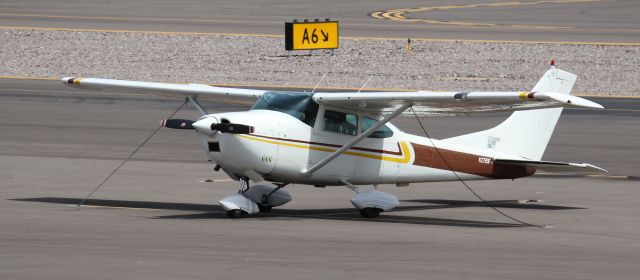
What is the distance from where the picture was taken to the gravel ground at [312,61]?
40.2m

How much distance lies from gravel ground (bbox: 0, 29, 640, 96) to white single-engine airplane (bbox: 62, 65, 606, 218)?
62.9ft

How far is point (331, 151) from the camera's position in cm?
1831

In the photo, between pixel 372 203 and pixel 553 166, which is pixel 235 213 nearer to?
pixel 372 203

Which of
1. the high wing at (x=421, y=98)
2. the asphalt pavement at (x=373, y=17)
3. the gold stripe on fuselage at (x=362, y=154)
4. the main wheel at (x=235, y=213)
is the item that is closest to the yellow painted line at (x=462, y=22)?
the asphalt pavement at (x=373, y=17)

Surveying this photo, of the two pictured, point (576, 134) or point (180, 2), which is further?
point (180, 2)

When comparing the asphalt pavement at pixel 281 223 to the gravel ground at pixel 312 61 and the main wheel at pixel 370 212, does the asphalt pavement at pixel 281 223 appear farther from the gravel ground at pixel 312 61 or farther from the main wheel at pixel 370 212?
the gravel ground at pixel 312 61

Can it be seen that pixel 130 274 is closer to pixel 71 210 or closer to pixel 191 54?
pixel 71 210

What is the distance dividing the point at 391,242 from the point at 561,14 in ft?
145

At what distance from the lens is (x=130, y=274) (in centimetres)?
1322

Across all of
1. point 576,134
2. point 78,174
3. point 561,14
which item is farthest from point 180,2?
point 78,174

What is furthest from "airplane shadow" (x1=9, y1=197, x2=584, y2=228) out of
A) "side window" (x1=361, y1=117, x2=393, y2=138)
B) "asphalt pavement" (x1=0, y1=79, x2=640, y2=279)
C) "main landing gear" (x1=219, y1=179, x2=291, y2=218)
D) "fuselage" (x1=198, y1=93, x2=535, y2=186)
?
"side window" (x1=361, y1=117, x2=393, y2=138)

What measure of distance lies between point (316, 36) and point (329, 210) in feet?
84.9

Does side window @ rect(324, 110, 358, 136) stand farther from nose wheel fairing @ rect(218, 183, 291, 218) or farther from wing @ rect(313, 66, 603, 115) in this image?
nose wheel fairing @ rect(218, 183, 291, 218)

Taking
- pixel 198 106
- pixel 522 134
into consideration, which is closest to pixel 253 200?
pixel 198 106
